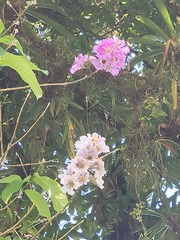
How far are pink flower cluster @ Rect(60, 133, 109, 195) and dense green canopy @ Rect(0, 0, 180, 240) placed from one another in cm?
48

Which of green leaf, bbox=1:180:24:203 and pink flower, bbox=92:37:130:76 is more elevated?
pink flower, bbox=92:37:130:76

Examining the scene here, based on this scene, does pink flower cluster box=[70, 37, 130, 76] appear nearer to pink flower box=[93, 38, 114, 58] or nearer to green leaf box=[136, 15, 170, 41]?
pink flower box=[93, 38, 114, 58]

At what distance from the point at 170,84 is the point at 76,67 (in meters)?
0.38

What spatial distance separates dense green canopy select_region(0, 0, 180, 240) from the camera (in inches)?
60.1

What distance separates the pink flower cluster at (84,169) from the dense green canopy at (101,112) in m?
0.48

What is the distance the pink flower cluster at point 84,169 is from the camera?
33.3 inches

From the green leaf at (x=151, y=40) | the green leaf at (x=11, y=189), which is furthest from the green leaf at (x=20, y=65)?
the green leaf at (x=151, y=40)

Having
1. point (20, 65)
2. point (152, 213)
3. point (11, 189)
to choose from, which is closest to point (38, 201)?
point (11, 189)

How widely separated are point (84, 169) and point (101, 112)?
0.94m

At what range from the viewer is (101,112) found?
178cm

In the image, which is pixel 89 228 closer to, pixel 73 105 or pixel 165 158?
pixel 165 158

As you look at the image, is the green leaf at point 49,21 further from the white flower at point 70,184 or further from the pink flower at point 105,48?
the white flower at point 70,184

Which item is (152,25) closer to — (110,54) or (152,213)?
(110,54)

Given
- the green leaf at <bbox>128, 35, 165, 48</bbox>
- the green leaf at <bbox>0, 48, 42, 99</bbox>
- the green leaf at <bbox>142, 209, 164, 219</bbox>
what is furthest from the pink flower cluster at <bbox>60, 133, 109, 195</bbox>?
the green leaf at <bbox>142, 209, 164, 219</bbox>
